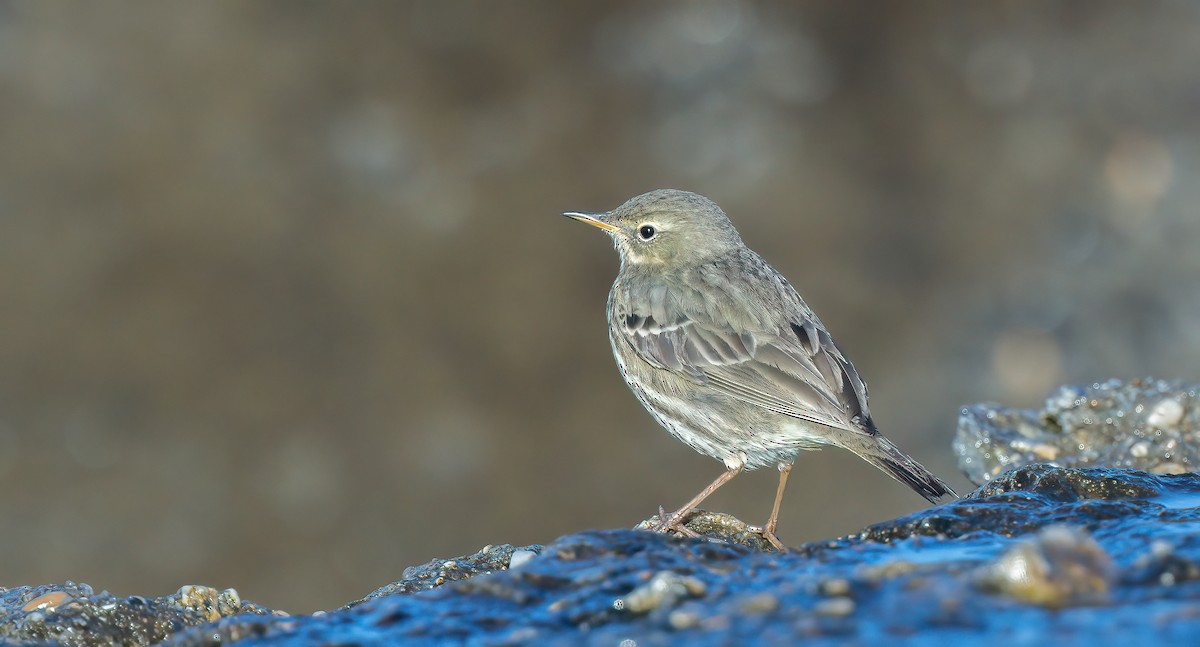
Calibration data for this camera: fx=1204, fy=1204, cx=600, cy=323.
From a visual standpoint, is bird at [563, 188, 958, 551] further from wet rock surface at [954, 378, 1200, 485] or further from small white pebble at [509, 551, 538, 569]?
wet rock surface at [954, 378, 1200, 485]

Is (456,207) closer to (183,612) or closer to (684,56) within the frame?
(684,56)

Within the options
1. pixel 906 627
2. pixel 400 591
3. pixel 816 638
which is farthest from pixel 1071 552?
pixel 400 591

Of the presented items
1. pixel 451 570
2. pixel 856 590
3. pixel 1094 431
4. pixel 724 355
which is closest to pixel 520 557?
pixel 451 570

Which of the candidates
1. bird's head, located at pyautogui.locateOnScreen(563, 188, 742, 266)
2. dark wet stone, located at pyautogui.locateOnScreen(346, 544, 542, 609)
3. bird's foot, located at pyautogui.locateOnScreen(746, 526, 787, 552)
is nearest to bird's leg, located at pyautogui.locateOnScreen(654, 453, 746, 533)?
bird's foot, located at pyautogui.locateOnScreen(746, 526, 787, 552)

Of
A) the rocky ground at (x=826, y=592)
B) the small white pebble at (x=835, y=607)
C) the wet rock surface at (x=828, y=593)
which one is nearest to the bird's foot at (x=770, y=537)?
the rocky ground at (x=826, y=592)

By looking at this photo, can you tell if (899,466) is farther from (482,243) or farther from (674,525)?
(482,243)

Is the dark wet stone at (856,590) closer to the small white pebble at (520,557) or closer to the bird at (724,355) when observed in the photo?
the small white pebble at (520,557)
